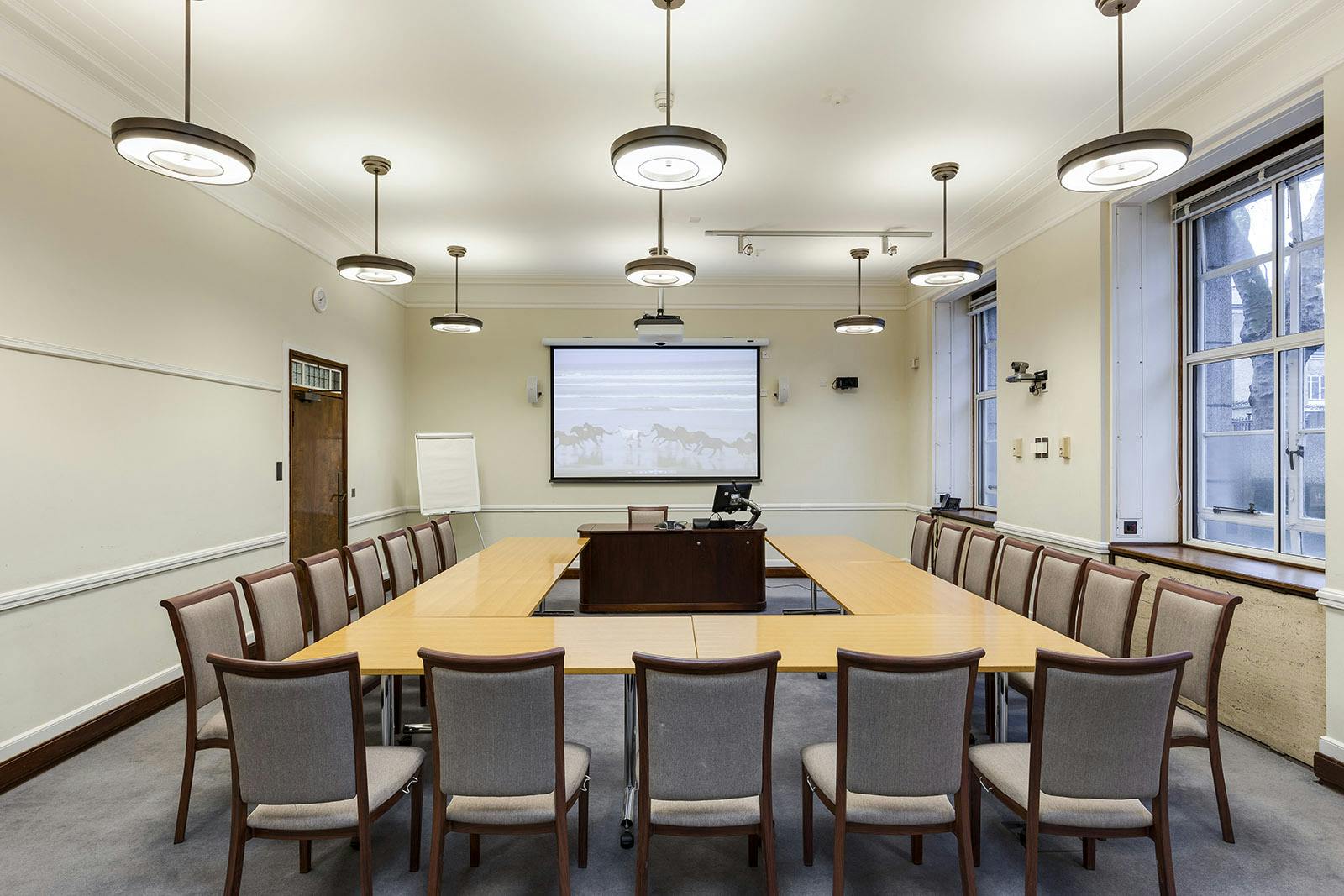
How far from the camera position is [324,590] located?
3221 mm

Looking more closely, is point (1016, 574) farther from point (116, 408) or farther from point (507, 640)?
point (116, 408)

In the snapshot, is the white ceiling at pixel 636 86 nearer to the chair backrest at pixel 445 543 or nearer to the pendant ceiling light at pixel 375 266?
the pendant ceiling light at pixel 375 266

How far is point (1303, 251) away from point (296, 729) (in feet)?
15.8

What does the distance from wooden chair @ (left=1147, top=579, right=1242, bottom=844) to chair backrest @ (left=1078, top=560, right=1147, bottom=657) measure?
5.1 inches

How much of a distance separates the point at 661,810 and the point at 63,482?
10.3 feet

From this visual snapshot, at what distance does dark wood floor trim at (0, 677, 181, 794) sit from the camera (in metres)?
2.76

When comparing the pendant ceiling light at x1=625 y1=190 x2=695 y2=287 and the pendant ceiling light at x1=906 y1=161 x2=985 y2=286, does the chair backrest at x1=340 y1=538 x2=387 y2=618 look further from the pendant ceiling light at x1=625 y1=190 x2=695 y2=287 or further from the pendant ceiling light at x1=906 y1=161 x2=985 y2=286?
the pendant ceiling light at x1=906 y1=161 x2=985 y2=286

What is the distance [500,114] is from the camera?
361 cm

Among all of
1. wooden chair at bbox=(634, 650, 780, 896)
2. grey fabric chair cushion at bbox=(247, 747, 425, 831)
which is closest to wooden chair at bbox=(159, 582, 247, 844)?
grey fabric chair cushion at bbox=(247, 747, 425, 831)

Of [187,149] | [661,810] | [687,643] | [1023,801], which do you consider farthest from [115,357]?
[1023,801]

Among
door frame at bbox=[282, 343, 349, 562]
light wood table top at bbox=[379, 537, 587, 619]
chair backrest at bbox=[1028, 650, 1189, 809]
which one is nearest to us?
chair backrest at bbox=[1028, 650, 1189, 809]

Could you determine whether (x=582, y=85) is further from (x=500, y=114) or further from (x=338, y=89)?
(x=338, y=89)

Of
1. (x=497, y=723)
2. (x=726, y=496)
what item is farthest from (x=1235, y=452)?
(x=497, y=723)

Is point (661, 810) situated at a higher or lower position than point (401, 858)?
higher
